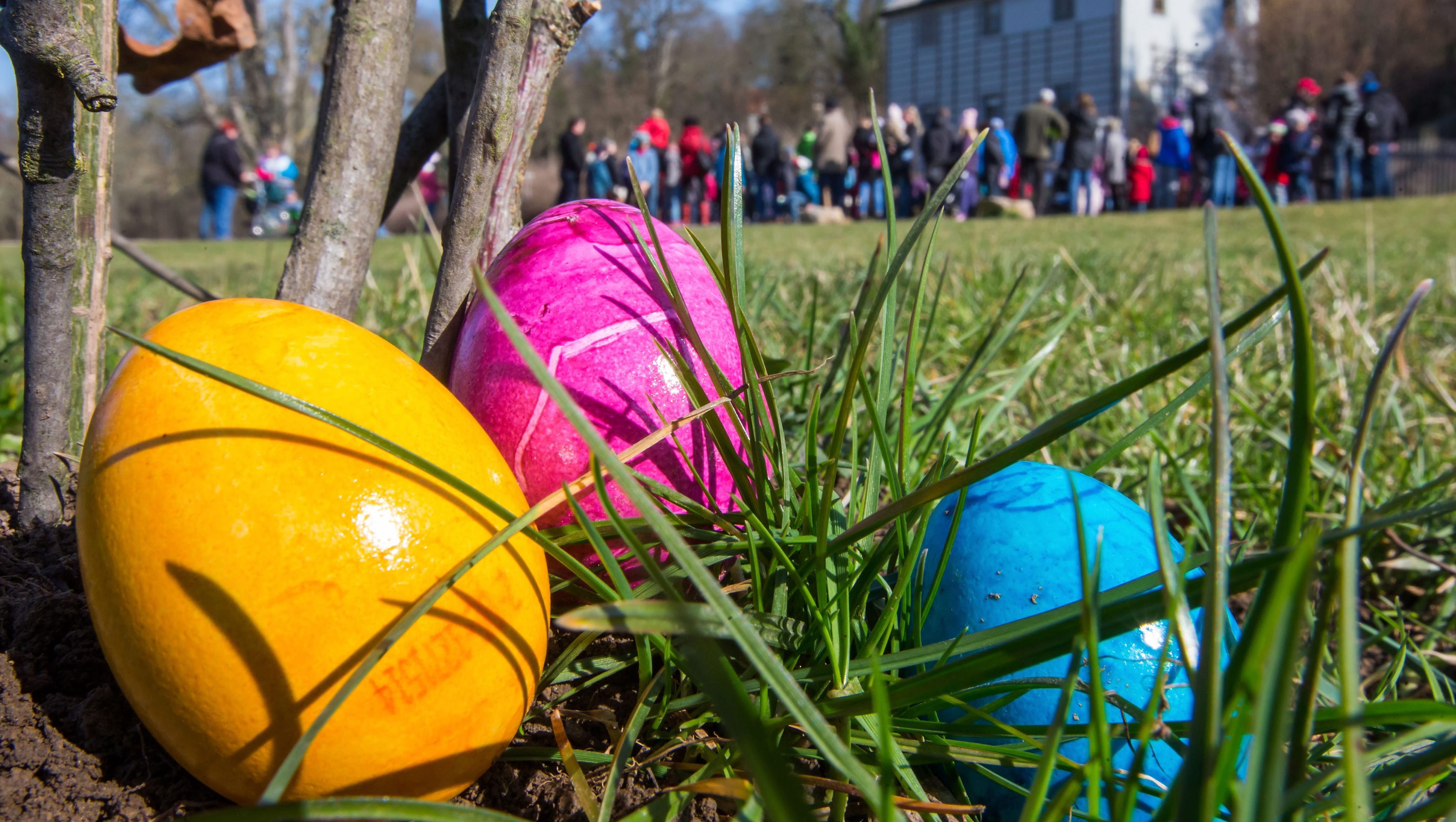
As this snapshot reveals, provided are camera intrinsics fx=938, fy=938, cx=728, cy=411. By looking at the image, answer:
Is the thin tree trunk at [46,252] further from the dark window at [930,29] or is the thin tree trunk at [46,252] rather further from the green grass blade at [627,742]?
the dark window at [930,29]

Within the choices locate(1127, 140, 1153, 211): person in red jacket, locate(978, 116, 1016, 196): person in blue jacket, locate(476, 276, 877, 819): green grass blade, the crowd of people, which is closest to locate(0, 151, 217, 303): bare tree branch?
locate(476, 276, 877, 819): green grass blade

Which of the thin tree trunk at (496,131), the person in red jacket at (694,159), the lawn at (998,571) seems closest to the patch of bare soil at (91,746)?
the lawn at (998,571)

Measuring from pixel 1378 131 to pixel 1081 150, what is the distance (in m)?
5.83

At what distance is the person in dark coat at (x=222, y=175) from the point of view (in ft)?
64.1

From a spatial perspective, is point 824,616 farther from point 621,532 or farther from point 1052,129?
point 1052,129

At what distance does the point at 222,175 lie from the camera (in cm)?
1959

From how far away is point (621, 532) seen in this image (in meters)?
0.86

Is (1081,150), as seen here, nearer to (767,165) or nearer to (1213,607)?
Answer: (767,165)

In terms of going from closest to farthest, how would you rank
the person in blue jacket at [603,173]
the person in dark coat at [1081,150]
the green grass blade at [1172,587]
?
1. the green grass blade at [1172,587]
2. the person in dark coat at [1081,150]
3. the person in blue jacket at [603,173]

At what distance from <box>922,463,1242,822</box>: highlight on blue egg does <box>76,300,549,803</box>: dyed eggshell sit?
53 cm

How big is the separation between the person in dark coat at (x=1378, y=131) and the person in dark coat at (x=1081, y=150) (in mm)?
5139

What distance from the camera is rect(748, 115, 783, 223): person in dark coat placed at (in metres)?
22.1

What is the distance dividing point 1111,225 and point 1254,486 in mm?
12307

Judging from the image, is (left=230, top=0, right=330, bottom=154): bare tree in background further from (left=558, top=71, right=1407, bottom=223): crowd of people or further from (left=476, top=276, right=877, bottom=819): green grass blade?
(left=476, top=276, right=877, bottom=819): green grass blade
